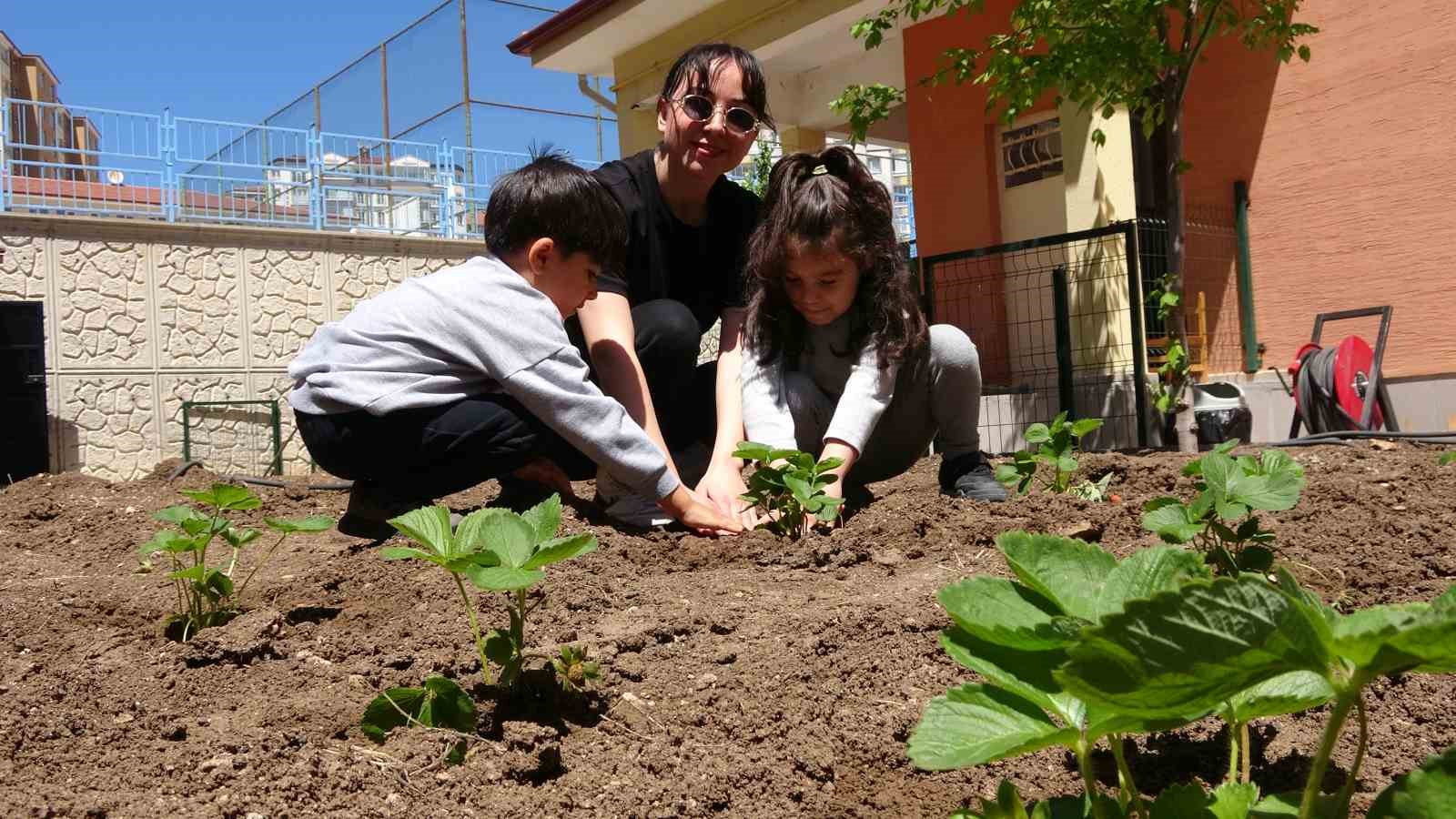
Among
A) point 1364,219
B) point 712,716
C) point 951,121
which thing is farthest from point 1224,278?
point 712,716

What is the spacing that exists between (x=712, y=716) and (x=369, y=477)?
1643 millimetres

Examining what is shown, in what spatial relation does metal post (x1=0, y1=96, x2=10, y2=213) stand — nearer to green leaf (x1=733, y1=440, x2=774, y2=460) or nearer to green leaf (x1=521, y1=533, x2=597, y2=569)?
green leaf (x1=733, y1=440, x2=774, y2=460)

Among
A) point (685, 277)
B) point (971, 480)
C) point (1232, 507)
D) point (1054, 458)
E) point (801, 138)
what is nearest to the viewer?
point (1232, 507)

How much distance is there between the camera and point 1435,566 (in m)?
1.62

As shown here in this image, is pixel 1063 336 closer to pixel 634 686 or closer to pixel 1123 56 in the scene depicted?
pixel 1123 56

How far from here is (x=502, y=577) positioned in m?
1.11

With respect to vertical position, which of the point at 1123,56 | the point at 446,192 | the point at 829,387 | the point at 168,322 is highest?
Result: the point at 446,192

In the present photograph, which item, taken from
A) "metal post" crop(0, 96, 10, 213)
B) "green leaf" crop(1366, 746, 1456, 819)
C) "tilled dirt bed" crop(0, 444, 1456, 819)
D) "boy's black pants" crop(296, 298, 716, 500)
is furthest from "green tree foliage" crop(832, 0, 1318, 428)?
"metal post" crop(0, 96, 10, 213)

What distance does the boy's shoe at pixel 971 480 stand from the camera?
269 centimetres

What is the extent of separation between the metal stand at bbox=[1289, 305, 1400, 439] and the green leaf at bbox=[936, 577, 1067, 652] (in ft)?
16.8

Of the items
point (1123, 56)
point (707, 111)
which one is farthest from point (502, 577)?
point (1123, 56)

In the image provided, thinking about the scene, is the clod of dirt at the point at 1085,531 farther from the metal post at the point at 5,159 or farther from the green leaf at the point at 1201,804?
the metal post at the point at 5,159

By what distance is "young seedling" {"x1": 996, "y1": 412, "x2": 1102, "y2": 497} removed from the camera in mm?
2506

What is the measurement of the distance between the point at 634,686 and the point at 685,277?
5.84 feet
